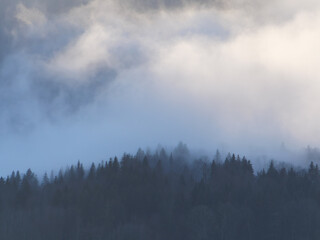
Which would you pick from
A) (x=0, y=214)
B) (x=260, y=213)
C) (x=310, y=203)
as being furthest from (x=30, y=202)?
(x=310, y=203)

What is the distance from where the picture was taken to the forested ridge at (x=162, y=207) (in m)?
130

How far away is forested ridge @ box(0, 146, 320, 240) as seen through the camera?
130m

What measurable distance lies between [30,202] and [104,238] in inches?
1178

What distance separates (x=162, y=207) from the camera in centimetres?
14275

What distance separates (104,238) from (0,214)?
1160 inches

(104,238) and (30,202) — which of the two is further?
(30,202)

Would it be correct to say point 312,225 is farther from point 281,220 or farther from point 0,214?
point 0,214

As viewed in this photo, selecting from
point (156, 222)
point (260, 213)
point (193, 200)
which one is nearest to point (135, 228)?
point (156, 222)

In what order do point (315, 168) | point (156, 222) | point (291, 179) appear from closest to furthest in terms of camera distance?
1. point (156, 222)
2. point (291, 179)
3. point (315, 168)

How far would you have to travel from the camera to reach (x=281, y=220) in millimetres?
130750

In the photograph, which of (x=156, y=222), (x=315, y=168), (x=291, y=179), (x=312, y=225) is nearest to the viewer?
(x=312, y=225)

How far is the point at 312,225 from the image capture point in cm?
12900

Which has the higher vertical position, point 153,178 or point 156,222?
point 153,178

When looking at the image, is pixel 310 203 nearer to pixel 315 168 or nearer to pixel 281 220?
pixel 281 220
